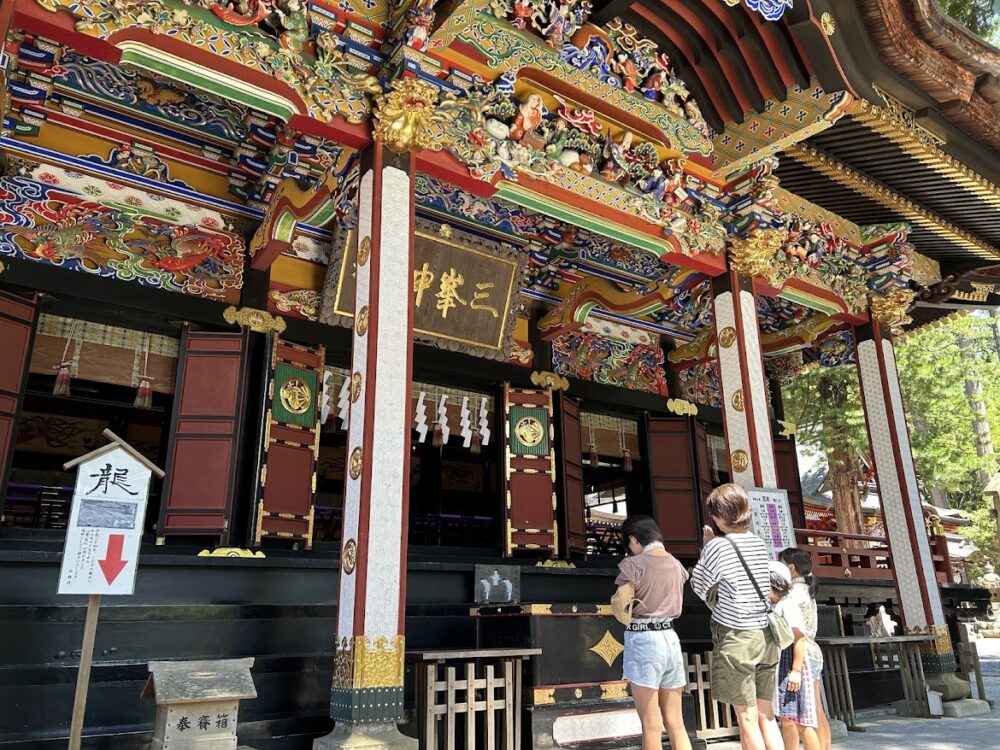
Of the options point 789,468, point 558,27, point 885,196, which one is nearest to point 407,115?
point 558,27

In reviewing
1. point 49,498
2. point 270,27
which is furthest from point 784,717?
point 49,498

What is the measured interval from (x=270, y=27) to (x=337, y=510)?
714cm

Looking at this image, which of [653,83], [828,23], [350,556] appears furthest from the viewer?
[653,83]

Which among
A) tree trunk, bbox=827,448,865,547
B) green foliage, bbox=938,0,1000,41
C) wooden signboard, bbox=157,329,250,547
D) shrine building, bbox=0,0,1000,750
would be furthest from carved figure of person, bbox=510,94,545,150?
tree trunk, bbox=827,448,865,547

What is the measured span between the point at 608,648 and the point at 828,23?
4.90m

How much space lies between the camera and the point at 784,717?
12.2 feet

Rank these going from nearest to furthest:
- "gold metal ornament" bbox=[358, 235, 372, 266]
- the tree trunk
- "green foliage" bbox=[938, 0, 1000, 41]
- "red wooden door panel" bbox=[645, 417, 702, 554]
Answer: "gold metal ornament" bbox=[358, 235, 372, 266] → "red wooden door panel" bbox=[645, 417, 702, 554] → "green foliage" bbox=[938, 0, 1000, 41] → the tree trunk

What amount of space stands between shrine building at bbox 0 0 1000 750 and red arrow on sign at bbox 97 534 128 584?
3.58ft

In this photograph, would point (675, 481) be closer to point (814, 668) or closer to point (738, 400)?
point (738, 400)

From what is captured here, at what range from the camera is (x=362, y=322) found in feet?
14.9

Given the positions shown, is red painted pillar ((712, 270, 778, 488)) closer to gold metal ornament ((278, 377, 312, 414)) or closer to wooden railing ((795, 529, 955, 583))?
wooden railing ((795, 529, 955, 583))

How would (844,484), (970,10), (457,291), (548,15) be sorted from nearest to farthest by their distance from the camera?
(548,15)
(457,291)
(970,10)
(844,484)

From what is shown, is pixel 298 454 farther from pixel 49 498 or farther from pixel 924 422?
pixel 924 422

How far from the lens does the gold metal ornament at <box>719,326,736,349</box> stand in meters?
6.57
